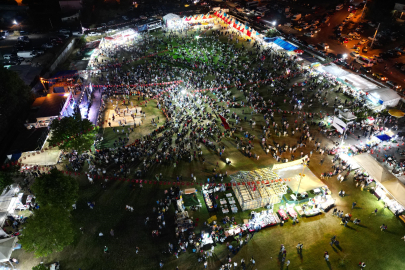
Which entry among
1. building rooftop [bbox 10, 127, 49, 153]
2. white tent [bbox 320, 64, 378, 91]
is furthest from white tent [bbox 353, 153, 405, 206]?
building rooftop [bbox 10, 127, 49, 153]

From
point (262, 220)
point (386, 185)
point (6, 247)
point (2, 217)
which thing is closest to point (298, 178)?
point (262, 220)

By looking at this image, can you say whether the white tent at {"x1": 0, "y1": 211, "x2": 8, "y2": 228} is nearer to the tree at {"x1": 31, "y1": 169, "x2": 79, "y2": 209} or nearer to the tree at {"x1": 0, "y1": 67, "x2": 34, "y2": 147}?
the tree at {"x1": 31, "y1": 169, "x2": 79, "y2": 209}

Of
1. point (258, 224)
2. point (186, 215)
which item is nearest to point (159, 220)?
point (186, 215)

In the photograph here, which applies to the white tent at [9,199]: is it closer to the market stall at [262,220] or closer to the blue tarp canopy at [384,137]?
the market stall at [262,220]

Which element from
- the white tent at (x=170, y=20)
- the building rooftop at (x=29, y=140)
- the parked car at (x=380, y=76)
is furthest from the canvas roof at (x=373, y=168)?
the white tent at (x=170, y=20)

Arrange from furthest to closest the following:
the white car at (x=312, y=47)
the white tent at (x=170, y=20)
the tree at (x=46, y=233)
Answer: the white tent at (x=170, y=20) < the white car at (x=312, y=47) < the tree at (x=46, y=233)

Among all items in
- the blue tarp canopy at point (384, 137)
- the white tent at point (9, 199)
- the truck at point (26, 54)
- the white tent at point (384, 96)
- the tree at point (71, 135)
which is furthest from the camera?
the truck at point (26, 54)
